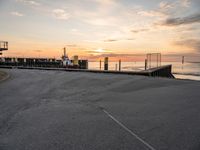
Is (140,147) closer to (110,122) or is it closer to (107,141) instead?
(107,141)

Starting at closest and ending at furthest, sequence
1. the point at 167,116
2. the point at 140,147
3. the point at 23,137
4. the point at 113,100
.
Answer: the point at 140,147 → the point at 23,137 → the point at 167,116 → the point at 113,100

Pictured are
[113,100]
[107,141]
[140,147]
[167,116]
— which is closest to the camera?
[140,147]

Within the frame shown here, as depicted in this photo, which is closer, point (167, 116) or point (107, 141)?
point (107, 141)

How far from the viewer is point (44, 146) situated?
4961 millimetres

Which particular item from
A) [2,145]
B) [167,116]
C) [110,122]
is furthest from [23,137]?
[167,116]

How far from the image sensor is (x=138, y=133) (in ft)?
18.9

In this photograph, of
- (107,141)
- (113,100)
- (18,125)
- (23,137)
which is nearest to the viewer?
(107,141)

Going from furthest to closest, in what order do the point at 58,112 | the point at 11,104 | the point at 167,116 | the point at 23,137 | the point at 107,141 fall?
the point at 11,104, the point at 58,112, the point at 167,116, the point at 23,137, the point at 107,141

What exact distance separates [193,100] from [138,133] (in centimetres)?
468

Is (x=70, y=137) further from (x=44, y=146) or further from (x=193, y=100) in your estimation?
(x=193, y=100)

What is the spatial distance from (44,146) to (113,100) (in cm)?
537

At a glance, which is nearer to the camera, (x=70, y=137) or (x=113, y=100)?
(x=70, y=137)

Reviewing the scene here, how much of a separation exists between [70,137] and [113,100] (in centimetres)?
474

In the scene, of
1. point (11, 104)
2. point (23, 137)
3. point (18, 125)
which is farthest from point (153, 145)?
point (11, 104)
